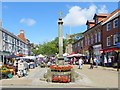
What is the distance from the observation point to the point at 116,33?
3881cm

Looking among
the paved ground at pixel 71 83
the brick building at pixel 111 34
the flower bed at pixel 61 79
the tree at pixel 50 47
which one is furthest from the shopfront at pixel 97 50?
the tree at pixel 50 47

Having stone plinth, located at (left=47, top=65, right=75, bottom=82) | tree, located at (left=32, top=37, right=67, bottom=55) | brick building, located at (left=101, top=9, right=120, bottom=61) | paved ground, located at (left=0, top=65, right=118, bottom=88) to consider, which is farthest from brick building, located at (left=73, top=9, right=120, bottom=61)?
tree, located at (left=32, top=37, right=67, bottom=55)

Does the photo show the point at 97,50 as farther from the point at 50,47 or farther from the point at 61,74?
the point at 50,47

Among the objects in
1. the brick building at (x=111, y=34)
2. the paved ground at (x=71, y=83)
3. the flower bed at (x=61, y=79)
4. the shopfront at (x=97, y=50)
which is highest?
the brick building at (x=111, y=34)

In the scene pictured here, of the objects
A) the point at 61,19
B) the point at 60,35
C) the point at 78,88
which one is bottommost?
the point at 78,88

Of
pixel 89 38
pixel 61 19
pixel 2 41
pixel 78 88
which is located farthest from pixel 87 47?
pixel 78 88

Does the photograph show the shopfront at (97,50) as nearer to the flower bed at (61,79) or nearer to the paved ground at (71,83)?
the paved ground at (71,83)

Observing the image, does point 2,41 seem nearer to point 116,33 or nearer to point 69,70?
point 116,33

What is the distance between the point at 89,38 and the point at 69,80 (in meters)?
38.4

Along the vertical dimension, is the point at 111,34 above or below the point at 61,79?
above

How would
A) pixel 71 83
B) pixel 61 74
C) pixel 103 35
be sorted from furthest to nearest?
pixel 103 35, pixel 61 74, pixel 71 83

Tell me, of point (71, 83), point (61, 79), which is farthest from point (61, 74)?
point (71, 83)

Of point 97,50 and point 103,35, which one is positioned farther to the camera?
point 97,50

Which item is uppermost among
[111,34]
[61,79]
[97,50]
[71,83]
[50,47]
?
[50,47]
